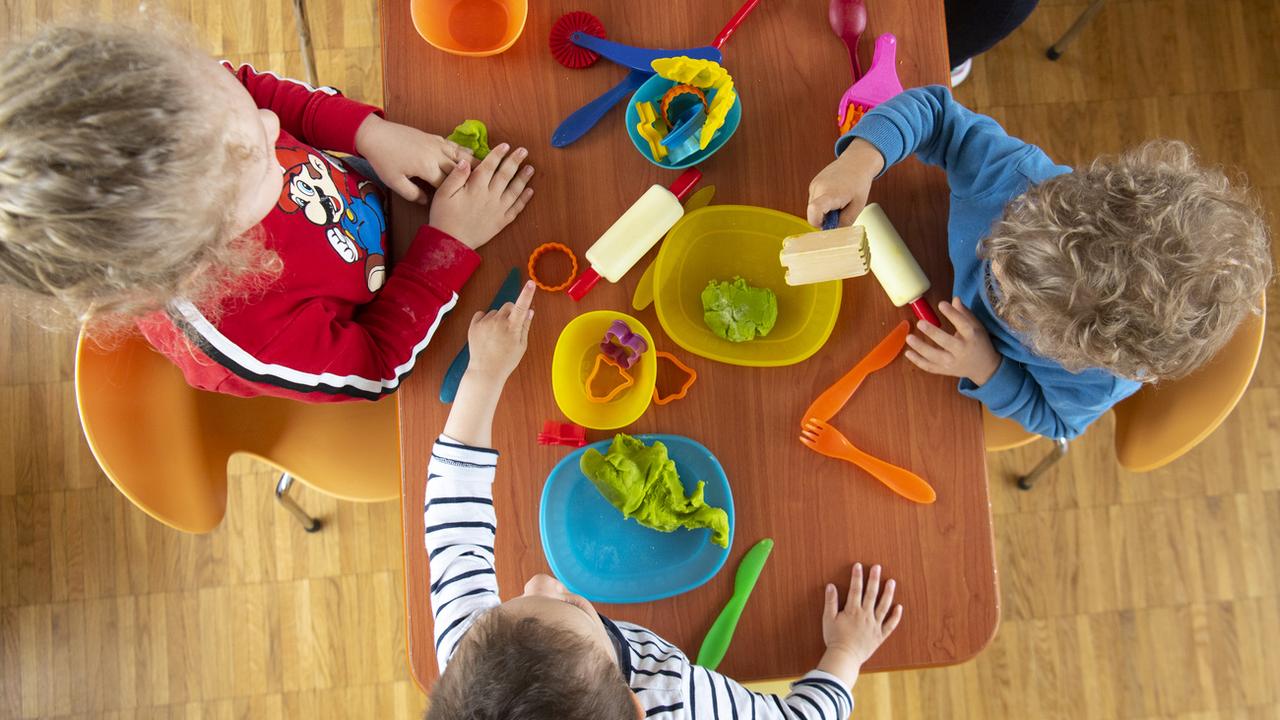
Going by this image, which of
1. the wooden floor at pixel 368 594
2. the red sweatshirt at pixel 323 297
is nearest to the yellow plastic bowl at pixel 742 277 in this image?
the red sweatshirt at pixel 323 297

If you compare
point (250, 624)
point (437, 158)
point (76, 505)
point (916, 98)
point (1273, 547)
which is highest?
point (916, 98)

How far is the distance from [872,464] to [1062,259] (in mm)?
278

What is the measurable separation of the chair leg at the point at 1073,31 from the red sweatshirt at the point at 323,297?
1280mm

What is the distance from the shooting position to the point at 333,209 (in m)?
0.90

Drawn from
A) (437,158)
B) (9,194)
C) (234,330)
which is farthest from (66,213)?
(437,158)

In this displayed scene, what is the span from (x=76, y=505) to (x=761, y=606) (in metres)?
1.35

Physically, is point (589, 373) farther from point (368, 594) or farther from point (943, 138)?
point (368, 594)

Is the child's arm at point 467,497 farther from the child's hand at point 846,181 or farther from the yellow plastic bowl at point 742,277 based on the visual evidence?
the child's hand at point 846,181

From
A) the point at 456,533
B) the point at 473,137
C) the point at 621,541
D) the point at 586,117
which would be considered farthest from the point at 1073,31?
the point at 456,533

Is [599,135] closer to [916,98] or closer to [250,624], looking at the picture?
[916,98]

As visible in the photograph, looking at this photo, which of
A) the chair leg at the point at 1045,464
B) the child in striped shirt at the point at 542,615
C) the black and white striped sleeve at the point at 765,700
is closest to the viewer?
the child in striped shirt at the point at 542,615

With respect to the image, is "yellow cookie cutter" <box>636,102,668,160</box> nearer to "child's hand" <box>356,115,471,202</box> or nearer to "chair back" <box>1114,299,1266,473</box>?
"child's hand" <box>356,115,471,202</box>

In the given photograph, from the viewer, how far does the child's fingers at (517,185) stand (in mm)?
906

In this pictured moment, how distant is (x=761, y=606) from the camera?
2.87ft
